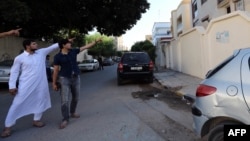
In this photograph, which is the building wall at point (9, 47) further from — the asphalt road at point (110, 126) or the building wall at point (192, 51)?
the asphalt road at point (110, 126)

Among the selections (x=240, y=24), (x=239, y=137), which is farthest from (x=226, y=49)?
(x=239, y=137)

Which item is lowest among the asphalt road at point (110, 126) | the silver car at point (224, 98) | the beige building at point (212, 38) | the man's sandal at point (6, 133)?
the asphalt road at point (110, 126)

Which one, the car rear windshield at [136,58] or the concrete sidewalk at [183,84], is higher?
the car rear windshield at [136,58]

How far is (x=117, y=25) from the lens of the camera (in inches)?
1073

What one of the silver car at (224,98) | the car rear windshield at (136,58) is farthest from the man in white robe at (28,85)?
the car rear windshield at (136,58)

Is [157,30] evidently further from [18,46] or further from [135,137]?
[135,137]

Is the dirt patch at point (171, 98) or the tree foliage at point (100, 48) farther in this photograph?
the tree foliage at point (100, 48)

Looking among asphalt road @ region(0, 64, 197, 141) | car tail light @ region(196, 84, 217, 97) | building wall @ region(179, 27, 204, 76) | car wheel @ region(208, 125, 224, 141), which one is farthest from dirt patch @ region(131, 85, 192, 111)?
car wheel @ region(208, 125, 224, 141)

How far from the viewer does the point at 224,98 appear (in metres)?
4.14

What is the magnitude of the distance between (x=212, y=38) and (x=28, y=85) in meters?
9.45

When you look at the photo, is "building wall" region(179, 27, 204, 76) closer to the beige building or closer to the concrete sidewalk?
the beige building

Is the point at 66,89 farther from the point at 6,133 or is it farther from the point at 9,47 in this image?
the point at 9,47

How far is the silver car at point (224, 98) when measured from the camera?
13.1 ft

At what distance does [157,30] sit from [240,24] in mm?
84347
